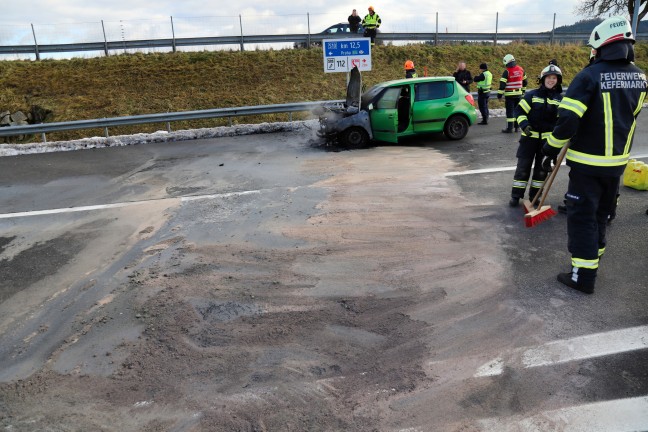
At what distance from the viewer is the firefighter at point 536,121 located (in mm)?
6539

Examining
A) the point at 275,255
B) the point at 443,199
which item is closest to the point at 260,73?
the point at 443,199

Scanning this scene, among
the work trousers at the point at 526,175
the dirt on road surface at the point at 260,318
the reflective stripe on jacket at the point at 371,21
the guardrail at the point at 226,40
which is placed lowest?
the dirt on road surface at the point at 260,318

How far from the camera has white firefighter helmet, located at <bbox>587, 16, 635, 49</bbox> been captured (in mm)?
4457

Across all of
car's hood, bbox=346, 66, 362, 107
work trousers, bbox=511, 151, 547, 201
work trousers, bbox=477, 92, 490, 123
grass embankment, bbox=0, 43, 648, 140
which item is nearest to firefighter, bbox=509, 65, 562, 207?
work trousers, bbox=511, 151, 547, 201

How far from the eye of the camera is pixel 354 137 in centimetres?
1139

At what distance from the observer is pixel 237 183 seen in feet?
28.9

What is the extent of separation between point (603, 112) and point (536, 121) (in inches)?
→ 85.1

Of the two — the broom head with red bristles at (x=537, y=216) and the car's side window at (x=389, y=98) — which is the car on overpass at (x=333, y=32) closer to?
the car's side window at (x=389, y=98)

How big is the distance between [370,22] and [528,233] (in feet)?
57.6

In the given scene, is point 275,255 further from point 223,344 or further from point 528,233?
point 528,233

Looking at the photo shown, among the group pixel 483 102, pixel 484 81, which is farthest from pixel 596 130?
pixel 483 102

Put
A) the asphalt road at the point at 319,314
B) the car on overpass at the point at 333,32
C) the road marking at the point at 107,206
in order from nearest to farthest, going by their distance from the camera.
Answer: the asphalt road at the point at 319,314 → the road marking at the point at 107,206 → the car on overpass at the point at 333,32

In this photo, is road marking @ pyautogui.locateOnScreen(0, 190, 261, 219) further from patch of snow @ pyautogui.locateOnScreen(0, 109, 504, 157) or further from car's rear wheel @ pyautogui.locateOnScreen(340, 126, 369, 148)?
patch of snow @ pyautogui.locateOnScreen(0, 109, 504, 157)

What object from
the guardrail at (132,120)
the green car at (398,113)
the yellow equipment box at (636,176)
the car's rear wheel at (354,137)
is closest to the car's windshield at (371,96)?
the green car at (398,113)
